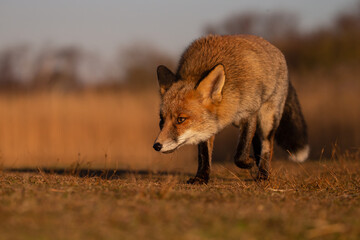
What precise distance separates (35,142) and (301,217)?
10772mm

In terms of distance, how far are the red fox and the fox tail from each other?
337 mm

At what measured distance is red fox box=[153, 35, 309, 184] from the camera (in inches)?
183

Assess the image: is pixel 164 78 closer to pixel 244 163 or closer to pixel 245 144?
pixel 245 144

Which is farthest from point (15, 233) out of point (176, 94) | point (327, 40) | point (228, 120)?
point (327, 40)

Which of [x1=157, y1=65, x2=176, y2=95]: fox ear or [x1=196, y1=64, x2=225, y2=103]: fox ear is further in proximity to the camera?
[x1=157, y1=65, x2=176, y2=95]: fox ear

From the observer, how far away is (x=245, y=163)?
16.9 feet

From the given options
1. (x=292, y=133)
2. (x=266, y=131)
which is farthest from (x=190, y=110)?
(x=292, y=133)

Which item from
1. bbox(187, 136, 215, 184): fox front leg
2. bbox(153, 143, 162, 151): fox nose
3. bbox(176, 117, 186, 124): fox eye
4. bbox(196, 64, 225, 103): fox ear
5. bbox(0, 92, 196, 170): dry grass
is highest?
bbox(196, 64, 225, 103): fox ear

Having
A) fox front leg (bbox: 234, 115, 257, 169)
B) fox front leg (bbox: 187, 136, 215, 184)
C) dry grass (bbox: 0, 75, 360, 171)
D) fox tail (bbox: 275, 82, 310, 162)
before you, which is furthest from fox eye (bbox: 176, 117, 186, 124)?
dry grass (bbox: 0, 75, 360, 171)

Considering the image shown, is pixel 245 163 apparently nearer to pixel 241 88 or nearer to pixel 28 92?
pixel 241 88

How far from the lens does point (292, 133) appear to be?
6.20 metres

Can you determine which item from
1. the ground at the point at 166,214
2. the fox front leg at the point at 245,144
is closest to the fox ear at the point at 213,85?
the fox front leg at the point at 245,144

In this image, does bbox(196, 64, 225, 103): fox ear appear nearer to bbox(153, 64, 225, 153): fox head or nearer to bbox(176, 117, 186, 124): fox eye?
bbox(153, 64, 225, 153): fox head

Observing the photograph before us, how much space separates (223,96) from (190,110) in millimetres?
476
